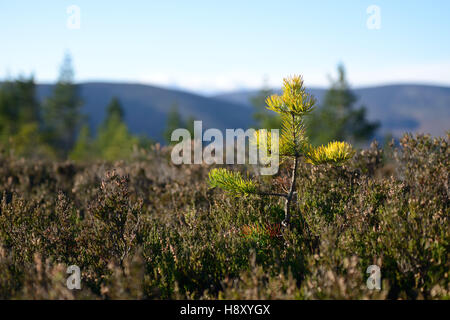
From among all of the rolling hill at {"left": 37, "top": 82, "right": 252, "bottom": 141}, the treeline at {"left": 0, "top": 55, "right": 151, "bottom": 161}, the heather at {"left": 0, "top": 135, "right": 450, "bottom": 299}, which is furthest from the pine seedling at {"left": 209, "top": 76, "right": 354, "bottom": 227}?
the rolling hill at {"left": 37, "top": 82, "right": 252, "bottom": 141}

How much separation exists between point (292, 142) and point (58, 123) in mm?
66256

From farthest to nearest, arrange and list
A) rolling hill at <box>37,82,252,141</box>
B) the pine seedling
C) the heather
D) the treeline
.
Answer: rolling hill at <box>37,82,252,141</box>
the treeline
the pine seedling
the heather

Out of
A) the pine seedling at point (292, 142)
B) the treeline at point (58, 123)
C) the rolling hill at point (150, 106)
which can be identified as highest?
the rolling hill at point (150, 106)

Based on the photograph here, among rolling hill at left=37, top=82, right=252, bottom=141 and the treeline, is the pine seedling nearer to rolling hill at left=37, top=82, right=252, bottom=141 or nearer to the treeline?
the treeline

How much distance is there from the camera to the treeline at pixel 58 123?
41.8 m

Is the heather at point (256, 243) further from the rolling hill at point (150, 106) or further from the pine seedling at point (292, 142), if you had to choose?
the rolling hill at point (150, 106)

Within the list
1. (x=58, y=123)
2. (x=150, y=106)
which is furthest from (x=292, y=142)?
(x=150, y=106)

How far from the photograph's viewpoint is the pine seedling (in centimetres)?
390

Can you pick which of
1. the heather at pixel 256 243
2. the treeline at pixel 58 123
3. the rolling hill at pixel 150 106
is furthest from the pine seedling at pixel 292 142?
the rolling hill at pixel 150 106

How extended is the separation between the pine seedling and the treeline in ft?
105

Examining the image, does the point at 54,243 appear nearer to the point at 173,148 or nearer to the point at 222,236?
the point at 222,236

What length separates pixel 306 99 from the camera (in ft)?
12.9

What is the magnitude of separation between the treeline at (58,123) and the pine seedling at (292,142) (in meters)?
31.9
